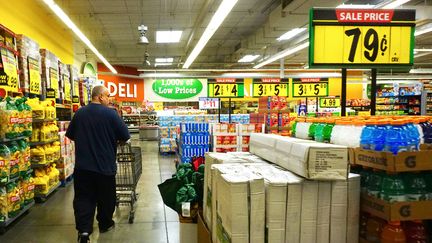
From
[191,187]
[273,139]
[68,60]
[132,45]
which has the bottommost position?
[191,187]

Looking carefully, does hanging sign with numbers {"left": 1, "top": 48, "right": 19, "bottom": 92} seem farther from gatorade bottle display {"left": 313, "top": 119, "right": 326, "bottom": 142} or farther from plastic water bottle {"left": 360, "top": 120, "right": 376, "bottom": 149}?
plastic water bottle {"left": 360, "top": 120, "right": 376, "bottom": 149}

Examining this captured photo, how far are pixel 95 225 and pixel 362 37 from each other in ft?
13.6

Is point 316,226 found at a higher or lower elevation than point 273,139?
lower

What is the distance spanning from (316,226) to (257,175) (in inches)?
18.3

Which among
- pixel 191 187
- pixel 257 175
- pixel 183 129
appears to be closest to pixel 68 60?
pixel 183 129

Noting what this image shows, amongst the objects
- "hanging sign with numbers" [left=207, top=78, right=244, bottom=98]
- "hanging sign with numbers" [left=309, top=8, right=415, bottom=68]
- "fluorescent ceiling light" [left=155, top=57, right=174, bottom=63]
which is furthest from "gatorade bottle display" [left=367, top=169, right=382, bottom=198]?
"fluorescent ceiling light" [left=155, top=57, right=174, bottom=63]

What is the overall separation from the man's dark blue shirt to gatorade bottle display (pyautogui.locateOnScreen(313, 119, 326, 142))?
2.30 m

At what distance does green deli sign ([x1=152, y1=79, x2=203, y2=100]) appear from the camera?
695 inches

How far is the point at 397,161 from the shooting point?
193 cm

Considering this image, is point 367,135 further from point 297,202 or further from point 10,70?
point 10,70

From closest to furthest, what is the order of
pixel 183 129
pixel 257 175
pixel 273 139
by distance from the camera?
pixel 257 175 → pixel 273 139 → pixel 183 129

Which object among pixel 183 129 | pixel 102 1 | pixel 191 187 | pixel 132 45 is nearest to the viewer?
pixel 191 187

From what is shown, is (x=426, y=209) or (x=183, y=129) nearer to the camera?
(x=426, y=209)

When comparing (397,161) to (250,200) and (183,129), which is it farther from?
(183,129)
